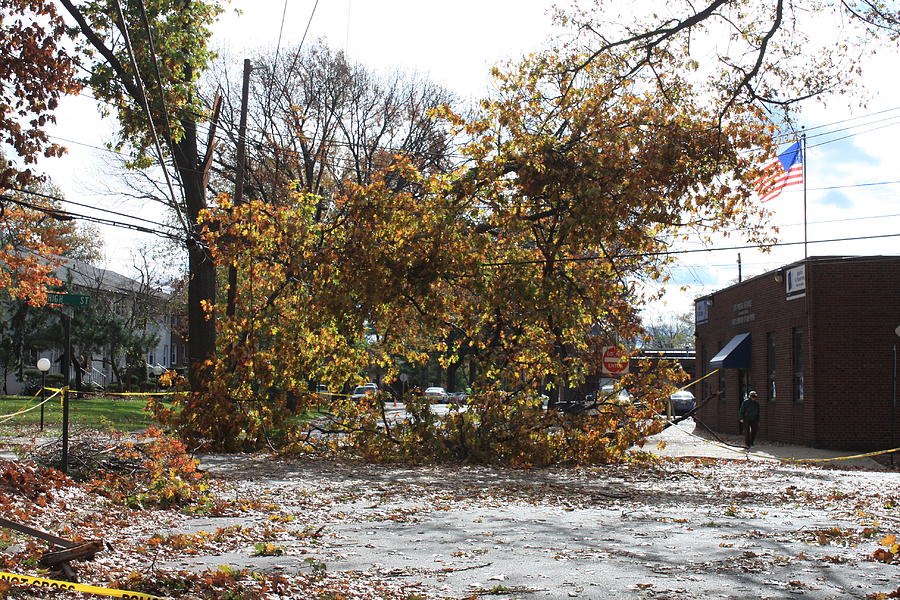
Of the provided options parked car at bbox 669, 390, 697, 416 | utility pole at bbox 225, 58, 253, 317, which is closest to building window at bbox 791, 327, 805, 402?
utility pole at bbox 225, 58, 253, 317

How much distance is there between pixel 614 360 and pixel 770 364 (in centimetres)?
1161

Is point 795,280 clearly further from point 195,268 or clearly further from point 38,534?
point 38,534

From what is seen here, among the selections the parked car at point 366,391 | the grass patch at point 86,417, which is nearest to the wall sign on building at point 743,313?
A: the parked car at point 366,391

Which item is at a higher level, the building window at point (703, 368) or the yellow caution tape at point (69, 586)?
the building window at point (703, 368)

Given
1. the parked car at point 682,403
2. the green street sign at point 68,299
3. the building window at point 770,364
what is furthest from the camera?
the parked car at point 682,403

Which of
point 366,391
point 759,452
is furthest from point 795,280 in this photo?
point 366,391

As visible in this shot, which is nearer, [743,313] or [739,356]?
[739,356]

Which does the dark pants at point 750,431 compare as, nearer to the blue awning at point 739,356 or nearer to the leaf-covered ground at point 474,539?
the blue awning at point 739,356

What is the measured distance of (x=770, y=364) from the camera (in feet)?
95.6

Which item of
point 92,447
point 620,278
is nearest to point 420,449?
point 620,278

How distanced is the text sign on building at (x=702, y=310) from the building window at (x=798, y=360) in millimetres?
10839

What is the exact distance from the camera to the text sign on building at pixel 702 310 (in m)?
37.8

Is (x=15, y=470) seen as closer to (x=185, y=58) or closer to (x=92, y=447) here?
(x=92, y=447)

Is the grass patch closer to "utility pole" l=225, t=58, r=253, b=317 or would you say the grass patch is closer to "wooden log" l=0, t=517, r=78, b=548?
"utility pole" l=225, t=58, r=253, b=317
